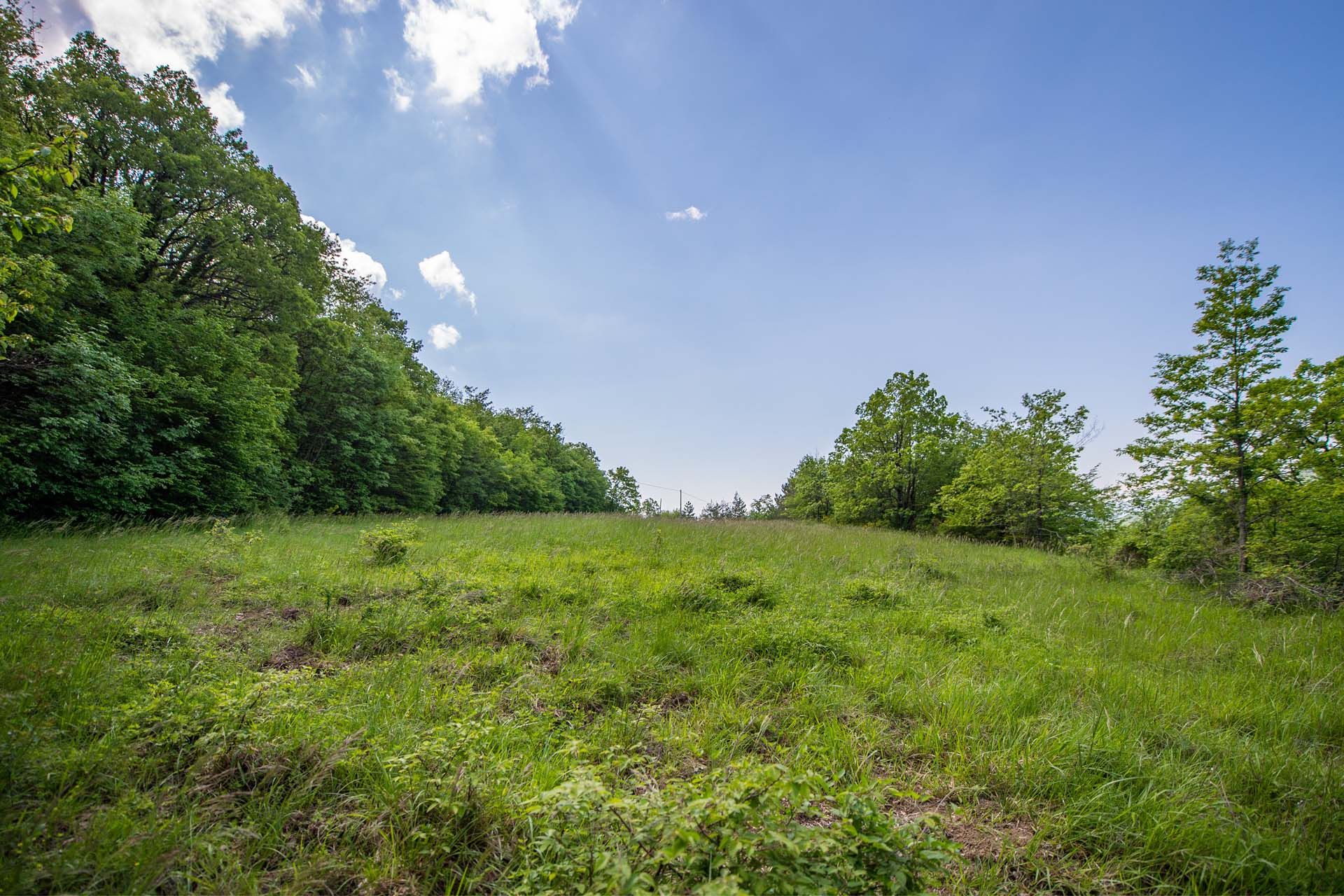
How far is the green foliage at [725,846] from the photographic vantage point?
1.34m

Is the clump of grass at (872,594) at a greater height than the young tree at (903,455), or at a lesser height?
lesser

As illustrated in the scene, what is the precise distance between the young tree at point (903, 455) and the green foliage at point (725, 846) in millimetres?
23891

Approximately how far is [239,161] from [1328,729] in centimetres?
2382

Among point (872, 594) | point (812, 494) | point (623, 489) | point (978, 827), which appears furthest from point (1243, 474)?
point (623, 489)

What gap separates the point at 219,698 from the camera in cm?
242

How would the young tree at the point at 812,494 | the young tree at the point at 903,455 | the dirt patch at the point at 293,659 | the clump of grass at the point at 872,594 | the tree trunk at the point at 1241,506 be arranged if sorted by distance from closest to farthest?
the dirt patch at the point at 293,659
the clump of grass at the point at 872,594
the tree trunk at the point at 1241,506
the young tree at the point at 903,455
the young tree at the point at 812,494

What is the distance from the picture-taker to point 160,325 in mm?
10664

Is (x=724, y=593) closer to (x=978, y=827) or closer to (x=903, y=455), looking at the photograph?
(x=978, y=827)

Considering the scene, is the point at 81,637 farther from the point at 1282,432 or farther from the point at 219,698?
the point at 1282,432

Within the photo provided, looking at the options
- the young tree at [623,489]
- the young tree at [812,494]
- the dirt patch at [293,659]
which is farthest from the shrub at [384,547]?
the young tree at [623,489]

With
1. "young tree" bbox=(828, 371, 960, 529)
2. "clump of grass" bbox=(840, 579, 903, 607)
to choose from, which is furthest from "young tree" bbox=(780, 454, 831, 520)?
"clump of grass" bbox=(840, 579, 903, 607)

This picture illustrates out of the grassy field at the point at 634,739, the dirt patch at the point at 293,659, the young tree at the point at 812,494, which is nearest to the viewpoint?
the grassy field at the point at 634,739

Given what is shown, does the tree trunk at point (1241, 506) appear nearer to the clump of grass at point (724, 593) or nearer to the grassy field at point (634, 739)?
the grassy field at point (634, 739)

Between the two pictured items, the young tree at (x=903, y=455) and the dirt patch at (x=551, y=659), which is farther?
the young tree at (x=903, y=455)
